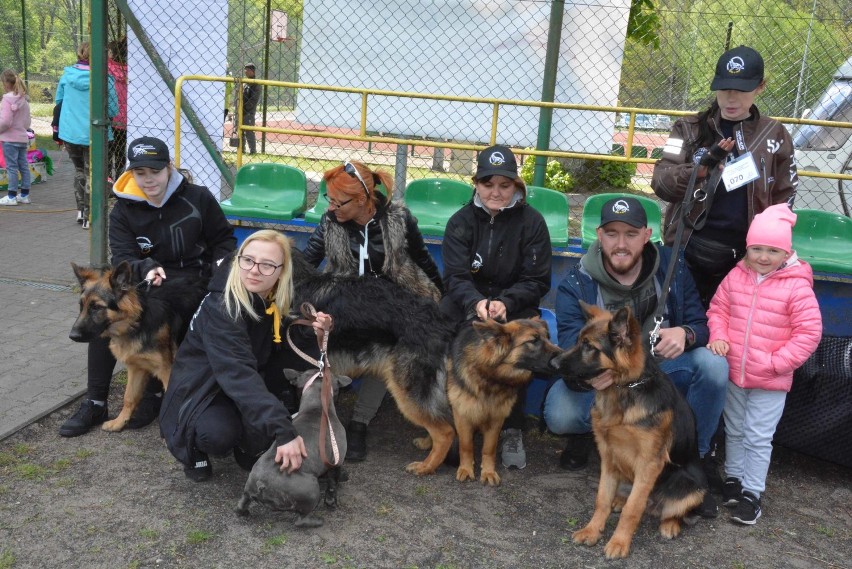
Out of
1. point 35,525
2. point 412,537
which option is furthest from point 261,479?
point 35,525

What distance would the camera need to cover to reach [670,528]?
3.55m

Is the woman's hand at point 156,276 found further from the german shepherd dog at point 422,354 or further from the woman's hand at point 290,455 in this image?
the woman's hand at point 290,455

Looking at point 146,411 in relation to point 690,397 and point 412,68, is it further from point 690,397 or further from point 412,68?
point 412,68

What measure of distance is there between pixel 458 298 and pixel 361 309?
54 cm

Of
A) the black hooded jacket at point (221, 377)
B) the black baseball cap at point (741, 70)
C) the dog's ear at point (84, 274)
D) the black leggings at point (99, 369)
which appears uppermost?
the black baseball cap at point (741, 70)

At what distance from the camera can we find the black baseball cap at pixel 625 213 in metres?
3.64

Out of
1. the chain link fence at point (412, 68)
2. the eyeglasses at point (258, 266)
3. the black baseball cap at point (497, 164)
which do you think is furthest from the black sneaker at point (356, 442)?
the chain link fence at point (412, 68)

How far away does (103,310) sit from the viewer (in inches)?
161

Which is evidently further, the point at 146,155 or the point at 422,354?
the point at 146,155

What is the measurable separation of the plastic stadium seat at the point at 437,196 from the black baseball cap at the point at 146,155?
2210 millimetres

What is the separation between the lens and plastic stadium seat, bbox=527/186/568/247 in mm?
5688

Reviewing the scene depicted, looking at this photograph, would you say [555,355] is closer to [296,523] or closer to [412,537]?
[412,537]

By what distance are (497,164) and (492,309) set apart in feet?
2.57

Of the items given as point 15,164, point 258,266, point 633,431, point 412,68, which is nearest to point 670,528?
point 633,431
